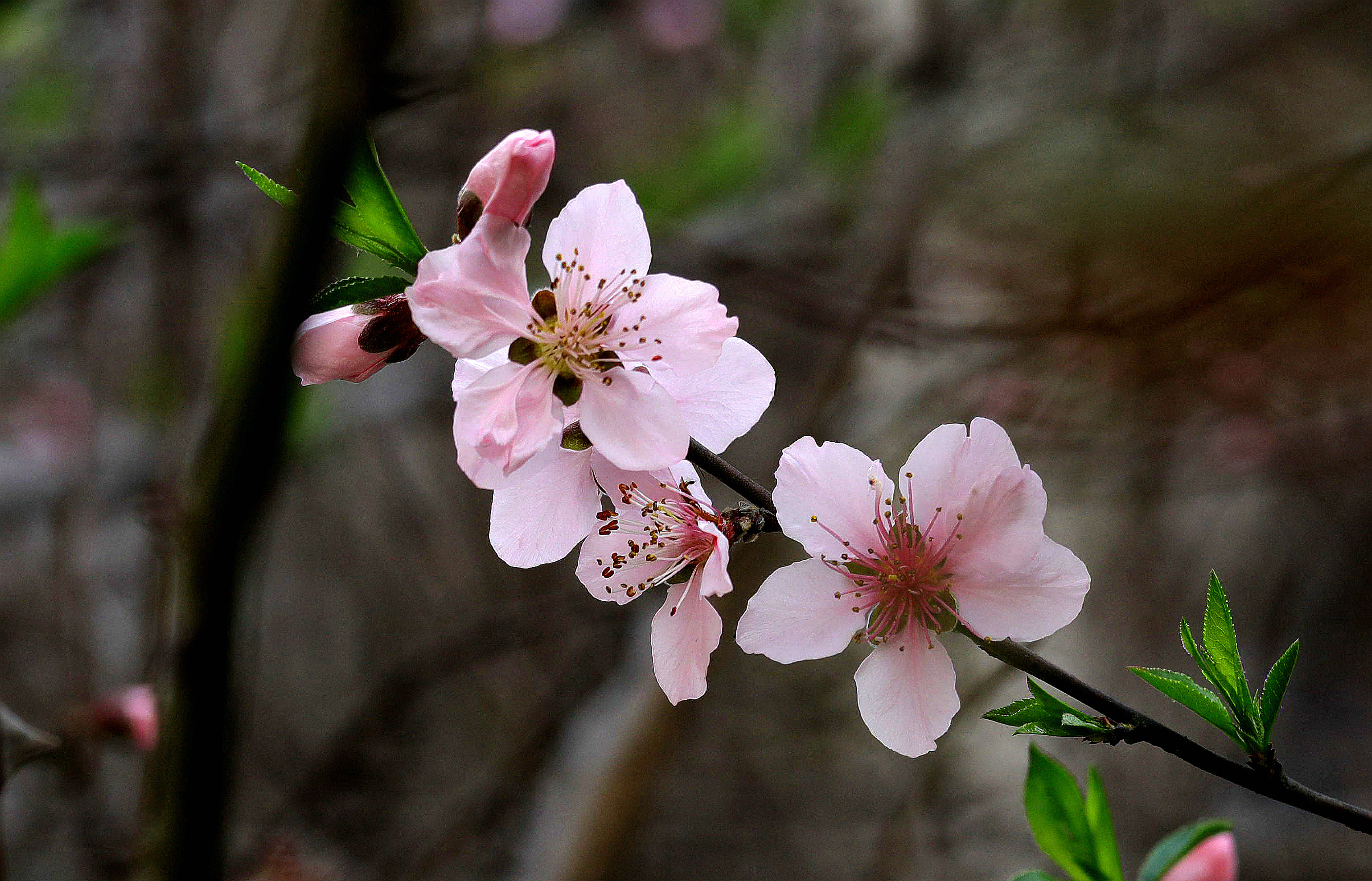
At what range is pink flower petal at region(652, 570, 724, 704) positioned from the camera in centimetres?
59

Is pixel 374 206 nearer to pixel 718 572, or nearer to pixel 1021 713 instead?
pixel 718 572

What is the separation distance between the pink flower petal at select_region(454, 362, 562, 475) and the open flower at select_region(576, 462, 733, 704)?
10cm

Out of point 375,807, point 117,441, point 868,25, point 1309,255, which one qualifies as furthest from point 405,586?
point 1309,255

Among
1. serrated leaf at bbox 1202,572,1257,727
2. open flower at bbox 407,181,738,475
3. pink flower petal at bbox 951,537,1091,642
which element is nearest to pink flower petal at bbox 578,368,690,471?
open flower at bbox 407,181,738,475

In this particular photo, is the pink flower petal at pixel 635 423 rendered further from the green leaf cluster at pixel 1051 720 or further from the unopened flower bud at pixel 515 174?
the green leaf cluster at pixel 1051 720

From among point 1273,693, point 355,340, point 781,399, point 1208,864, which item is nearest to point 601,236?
point 355,340

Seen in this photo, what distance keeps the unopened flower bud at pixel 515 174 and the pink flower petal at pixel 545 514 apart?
16cm

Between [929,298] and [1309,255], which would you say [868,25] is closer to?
[929,298]

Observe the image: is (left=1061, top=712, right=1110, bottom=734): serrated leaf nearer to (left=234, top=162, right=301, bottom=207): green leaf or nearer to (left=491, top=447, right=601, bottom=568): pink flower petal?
(left=491, top=447, right=601, bottom=568): pink flower petal

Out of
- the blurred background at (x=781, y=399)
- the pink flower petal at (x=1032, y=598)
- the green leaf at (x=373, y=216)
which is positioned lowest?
the blurred background at (x=781, y=399)

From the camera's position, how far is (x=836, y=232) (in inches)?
106

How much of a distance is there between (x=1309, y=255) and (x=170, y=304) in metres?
2.34

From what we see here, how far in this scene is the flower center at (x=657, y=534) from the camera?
2.14 feet

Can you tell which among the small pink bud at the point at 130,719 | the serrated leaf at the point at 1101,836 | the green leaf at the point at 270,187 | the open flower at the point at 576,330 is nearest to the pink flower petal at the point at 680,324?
the open flower at the point at 576,330
